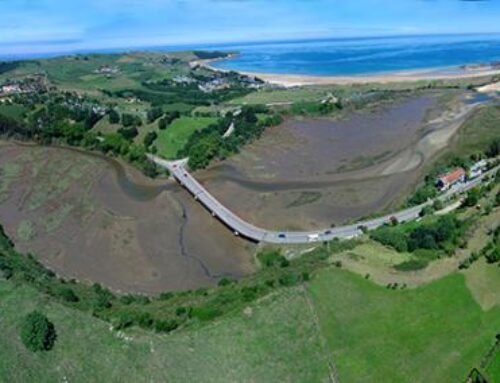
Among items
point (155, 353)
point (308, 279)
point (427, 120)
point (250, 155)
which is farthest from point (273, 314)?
point (427, 120)

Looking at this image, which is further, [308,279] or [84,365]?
[308,279]

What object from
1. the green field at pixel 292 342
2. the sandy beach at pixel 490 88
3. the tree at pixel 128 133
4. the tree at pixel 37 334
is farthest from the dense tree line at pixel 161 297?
the sandy beach at pixel 490 88

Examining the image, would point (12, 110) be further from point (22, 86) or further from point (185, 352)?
point (185, 352)

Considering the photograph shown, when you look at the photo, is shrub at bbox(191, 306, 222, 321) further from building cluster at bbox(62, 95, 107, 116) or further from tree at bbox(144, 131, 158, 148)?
building cluster at bbox(62, 95, 107, 116)

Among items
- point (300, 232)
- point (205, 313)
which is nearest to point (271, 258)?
point (300, 232)

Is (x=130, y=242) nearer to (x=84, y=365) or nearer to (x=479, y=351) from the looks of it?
(x=84, y=365)

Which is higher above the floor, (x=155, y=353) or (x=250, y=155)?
(x=155, y=353)

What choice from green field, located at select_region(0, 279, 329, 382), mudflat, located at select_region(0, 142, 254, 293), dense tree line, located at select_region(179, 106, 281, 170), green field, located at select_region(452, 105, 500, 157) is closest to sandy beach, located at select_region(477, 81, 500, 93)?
green field, located at select_region(452, 105, 500, 157)
